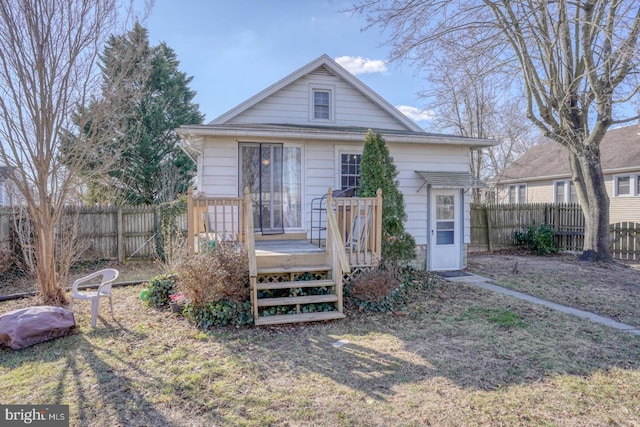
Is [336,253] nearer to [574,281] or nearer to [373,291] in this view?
[373,291]

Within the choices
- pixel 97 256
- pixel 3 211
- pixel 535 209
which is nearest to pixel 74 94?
pixel 3 211

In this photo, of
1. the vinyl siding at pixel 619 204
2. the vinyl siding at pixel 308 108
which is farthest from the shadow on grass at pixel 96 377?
the vinyl siding at pixel 619 204

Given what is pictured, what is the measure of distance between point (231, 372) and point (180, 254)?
2.70 metres

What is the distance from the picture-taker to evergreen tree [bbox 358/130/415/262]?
735 centimetres

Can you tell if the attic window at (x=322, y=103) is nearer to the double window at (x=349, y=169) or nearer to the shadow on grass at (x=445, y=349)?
the double window at (x=349, y=169)

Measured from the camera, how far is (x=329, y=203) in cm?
604

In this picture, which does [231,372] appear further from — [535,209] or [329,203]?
[535,209]

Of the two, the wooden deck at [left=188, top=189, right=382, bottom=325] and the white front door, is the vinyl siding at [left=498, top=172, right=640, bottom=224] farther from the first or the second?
the wooden deck at [left=188, top=189, right=382, bottom=325]

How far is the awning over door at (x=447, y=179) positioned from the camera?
897 cm

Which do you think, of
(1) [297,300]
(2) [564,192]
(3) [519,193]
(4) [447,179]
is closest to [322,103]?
(4) [447,179]

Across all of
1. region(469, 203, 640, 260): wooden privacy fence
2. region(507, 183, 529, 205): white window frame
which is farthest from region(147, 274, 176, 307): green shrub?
region(507, 183, 529, 205): white window frame

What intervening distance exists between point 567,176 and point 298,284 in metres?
17.7

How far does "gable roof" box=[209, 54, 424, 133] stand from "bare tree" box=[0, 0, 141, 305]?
3504 millimetres

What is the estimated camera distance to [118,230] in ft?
36.9
